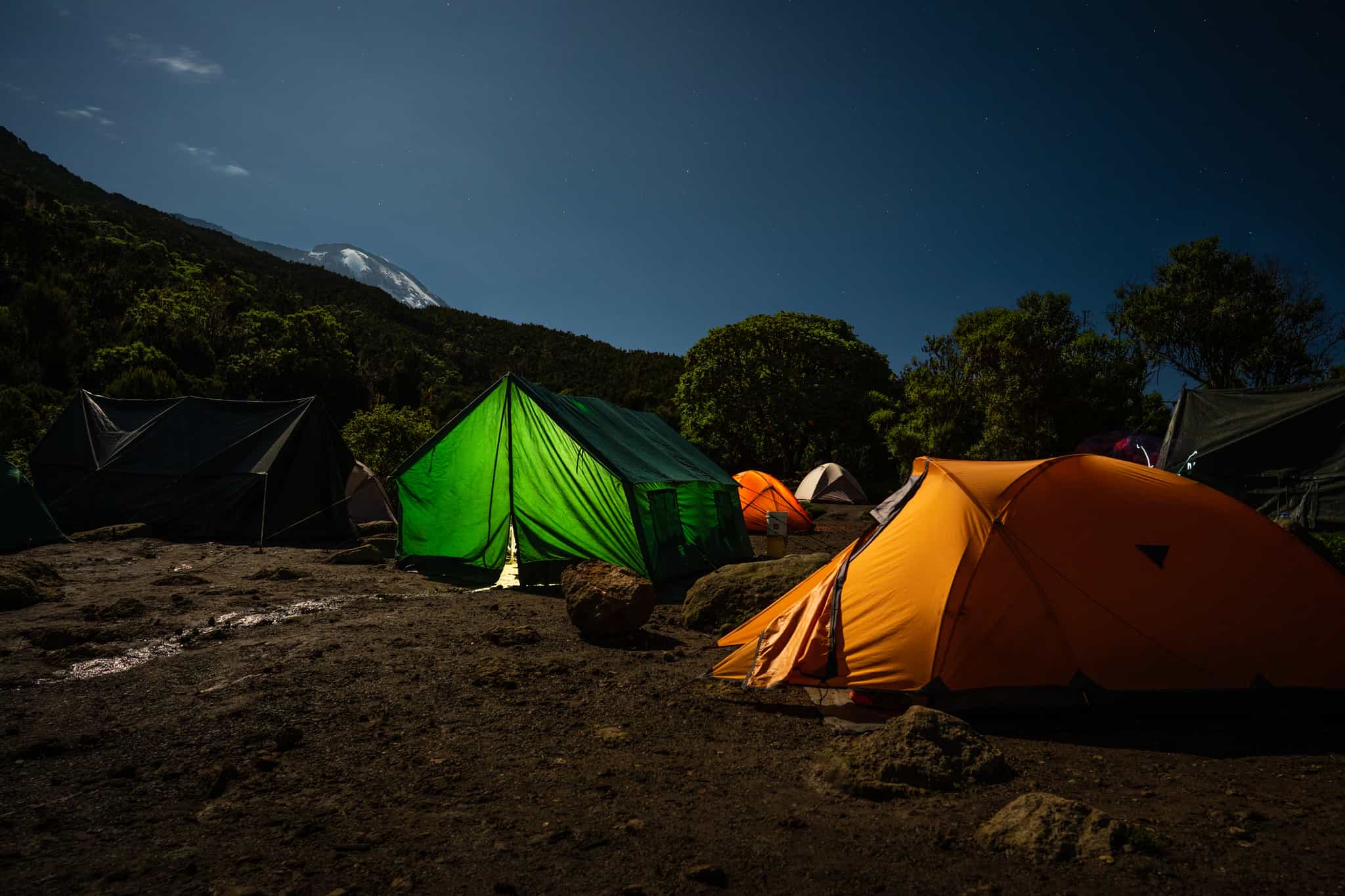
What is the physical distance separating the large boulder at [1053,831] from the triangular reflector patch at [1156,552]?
2.49 m

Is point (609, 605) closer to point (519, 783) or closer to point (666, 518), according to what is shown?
point (519, 783)

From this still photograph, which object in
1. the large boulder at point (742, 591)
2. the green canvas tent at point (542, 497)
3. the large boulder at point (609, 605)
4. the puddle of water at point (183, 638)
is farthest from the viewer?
the green canvas tent at point (542, 497)

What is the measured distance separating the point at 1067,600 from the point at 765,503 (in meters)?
12.5

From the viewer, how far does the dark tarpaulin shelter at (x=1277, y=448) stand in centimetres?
1065

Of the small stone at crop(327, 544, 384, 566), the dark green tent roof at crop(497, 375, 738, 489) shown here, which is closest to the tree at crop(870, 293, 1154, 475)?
the dark green tent roof at crop(497, 375, 738, 489)

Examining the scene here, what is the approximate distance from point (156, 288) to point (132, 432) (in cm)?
3519

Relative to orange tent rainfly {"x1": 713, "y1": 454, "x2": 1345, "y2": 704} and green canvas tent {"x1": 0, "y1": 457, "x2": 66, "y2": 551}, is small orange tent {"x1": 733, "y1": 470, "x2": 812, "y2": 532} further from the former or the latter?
green canvas tent {"x1": 0, "y1": 457, "x2": 66, "y2": 551}

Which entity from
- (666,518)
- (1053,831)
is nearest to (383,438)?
(666,518)

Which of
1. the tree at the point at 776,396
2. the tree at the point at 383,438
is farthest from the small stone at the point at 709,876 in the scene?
the tree at the point at 776,396

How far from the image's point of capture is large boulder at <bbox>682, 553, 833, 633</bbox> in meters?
7.00

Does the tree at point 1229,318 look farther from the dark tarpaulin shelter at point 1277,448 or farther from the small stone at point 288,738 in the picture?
the small stone at point 288,738

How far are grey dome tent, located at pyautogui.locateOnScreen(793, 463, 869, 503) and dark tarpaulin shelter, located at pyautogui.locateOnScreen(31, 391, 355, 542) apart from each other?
671 inches

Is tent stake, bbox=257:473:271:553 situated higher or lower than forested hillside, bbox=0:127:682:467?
lower

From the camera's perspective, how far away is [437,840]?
9.17 feet
